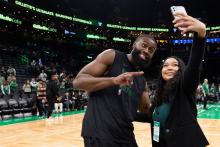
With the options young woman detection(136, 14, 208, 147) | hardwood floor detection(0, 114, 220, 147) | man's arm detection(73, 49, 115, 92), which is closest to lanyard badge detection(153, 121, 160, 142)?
young woman detection(136, 14, 208, 147)

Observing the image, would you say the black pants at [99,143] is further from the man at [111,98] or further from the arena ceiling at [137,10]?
the arena ceiling at [137,10]

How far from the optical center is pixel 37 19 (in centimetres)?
3338

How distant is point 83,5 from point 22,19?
11.7 m

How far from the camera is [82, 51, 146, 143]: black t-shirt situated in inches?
106

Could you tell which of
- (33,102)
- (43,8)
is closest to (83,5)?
(43,8)

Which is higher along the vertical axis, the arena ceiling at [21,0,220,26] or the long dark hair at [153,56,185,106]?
the arena ceiling at [21,0,220,26]

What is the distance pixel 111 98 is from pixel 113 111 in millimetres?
111

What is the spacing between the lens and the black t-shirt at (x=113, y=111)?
2691 mm

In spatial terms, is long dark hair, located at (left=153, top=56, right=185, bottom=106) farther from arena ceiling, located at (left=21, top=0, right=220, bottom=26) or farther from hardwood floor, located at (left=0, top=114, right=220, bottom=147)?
arena ceiling, located at (left=21, top=0, right=220, bottom=26)

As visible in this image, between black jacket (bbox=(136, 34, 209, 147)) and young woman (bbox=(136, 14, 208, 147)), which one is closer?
young woman (bbox=(136, 14, 208, 147))

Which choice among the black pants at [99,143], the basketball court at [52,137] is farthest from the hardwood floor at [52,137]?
the black pants at [99,143]

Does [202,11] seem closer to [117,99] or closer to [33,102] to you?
[33,102]

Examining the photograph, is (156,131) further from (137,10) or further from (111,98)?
(137,10)

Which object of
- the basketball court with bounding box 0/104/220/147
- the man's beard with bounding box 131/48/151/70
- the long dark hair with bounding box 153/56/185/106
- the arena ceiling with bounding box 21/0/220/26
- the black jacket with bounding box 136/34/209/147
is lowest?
the basketball court with bounding box 0/104/220/147
